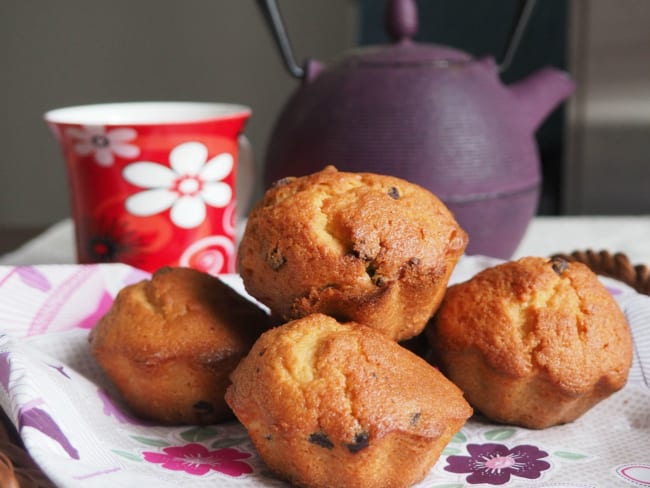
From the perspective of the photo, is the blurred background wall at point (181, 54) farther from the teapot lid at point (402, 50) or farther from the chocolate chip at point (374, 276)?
the chocolate chip at point (374, 276)

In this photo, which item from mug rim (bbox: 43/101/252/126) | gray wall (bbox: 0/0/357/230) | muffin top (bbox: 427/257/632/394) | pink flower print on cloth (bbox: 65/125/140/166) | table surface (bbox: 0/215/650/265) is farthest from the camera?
gray wall (bbox: 0/0/357/230)

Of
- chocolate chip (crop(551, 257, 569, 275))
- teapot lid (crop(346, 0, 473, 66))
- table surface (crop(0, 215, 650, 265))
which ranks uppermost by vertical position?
teapot lid (crop(346, 0, 473, 66))

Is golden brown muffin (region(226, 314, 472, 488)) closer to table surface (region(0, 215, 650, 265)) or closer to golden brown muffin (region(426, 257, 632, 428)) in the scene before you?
golden brown muffin (region(426, 257, 632, 428))

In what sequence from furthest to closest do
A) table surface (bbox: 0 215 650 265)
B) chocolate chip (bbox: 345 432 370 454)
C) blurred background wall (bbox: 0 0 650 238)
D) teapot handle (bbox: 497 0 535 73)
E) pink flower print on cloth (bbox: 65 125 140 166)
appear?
blurred background wall (bbox: 0 0 650 238), table surface (bbox: 0 215 650 265), teapot handle (bbox: 497 0 535 73), pink flower print on cloth (bbox: 65 125 140 166), chocolate chip (bbox: 345 432 370 454)

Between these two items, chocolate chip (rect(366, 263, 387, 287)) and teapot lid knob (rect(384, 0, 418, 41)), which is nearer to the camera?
chocolate chip (rect(366, 263, 387, 287))

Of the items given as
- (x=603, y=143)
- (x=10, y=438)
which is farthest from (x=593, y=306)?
(x=603, y=143)

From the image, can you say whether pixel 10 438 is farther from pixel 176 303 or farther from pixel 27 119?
pixel 27 119

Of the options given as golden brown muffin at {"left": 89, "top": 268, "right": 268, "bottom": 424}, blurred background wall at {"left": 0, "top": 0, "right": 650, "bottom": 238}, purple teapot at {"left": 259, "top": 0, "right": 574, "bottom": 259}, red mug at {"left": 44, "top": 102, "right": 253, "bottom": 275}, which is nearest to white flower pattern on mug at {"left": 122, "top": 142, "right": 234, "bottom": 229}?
red mug at {"left": 44, "top": 102, "right": 253, "bottom": 275}

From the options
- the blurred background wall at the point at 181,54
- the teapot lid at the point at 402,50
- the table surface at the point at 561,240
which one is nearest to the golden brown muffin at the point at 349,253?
the teapot lid at the point at 402,50
